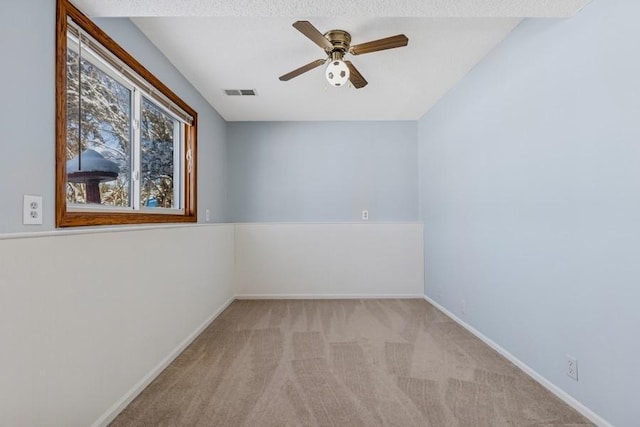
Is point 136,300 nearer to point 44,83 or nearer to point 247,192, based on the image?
point 44,83

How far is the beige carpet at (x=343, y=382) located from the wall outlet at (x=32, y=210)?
1126 mm

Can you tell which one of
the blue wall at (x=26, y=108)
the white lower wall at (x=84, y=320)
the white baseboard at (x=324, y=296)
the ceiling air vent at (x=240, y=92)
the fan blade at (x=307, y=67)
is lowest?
the white baseboard at (x=324, y=296)

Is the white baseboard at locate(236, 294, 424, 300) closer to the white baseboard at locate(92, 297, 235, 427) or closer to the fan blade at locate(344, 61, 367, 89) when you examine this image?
the white baseboard at locate(92, 297, 235, 427)

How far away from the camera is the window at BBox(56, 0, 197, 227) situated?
5.30ft

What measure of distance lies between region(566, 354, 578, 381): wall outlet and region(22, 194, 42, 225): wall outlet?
2824mm

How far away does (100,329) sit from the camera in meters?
1.62

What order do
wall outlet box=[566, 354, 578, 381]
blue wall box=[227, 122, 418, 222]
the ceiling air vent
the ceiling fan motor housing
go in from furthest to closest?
blue wall box=[227, 122, 418, 222]
the ceiling air vent
the ceiling fan motor housing
wall outlet box=[566, 354, 578, 381]

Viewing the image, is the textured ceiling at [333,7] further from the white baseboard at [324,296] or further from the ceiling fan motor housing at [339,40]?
the white baseboard at [324,296]

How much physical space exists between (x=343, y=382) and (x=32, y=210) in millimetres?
1920

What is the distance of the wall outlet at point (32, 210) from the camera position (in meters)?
1.37

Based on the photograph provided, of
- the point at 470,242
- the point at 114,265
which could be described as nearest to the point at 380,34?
the point at 470,242

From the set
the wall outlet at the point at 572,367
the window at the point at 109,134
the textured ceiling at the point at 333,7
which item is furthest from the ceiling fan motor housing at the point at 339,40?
the wall outlet at the point at 572,367

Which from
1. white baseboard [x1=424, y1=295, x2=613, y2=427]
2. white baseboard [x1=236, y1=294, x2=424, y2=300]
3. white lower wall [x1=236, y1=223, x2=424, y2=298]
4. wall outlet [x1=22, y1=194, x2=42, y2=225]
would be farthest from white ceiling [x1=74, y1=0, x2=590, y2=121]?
white baseboard [x1=236, y1=294, x2=424, y2=300]

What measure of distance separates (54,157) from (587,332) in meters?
2.85
